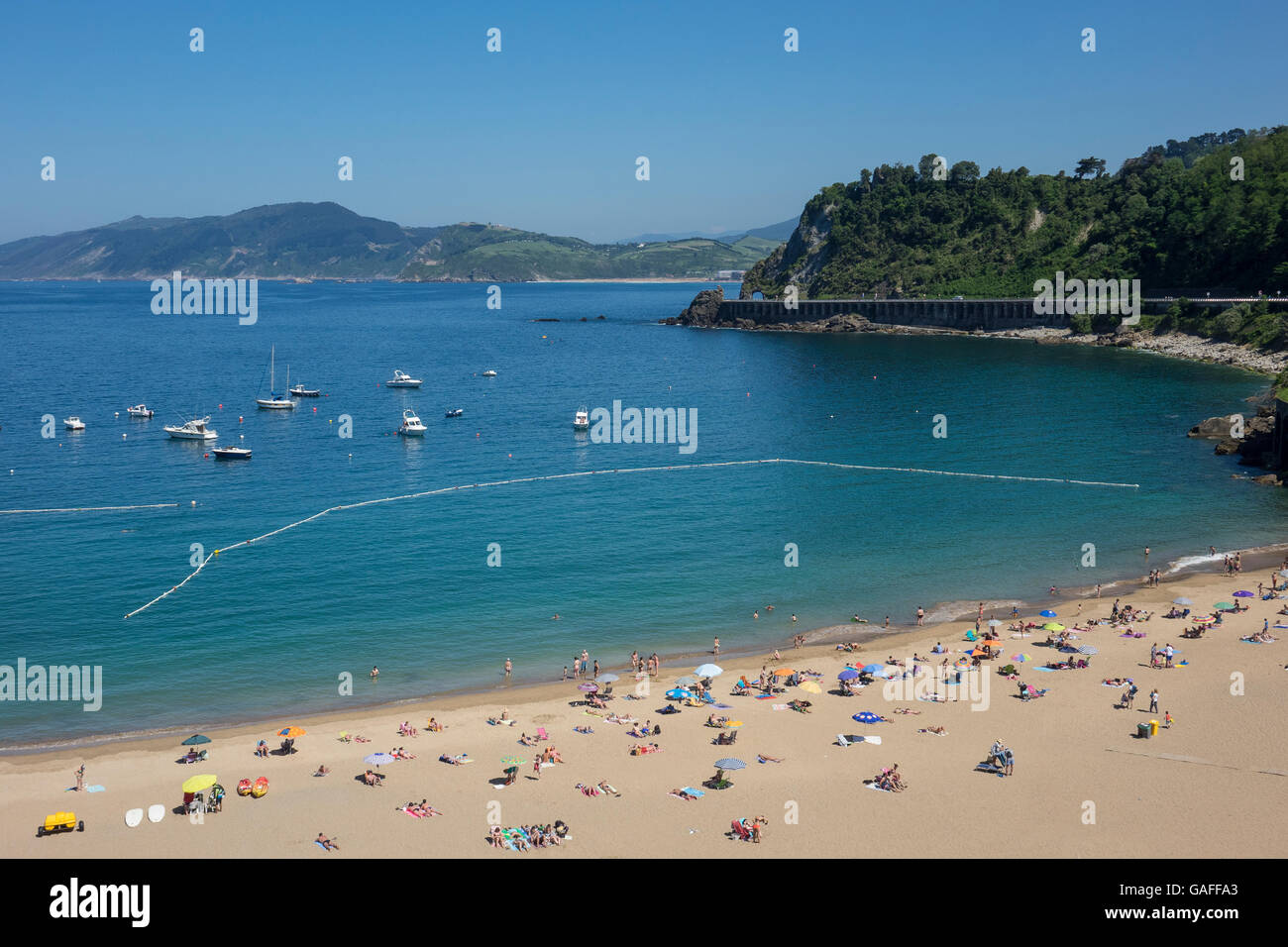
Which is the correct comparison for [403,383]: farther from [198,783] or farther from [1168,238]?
[1168,238]

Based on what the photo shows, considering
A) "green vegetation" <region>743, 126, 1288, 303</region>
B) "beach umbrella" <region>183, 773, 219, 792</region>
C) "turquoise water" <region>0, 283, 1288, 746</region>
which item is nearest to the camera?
"beach umbrella" <region>183, 773, 219, 792</region>

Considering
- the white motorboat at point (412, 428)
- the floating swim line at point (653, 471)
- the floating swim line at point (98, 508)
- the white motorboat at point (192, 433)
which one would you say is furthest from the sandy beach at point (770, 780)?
the white motorboat at point (192, 433)

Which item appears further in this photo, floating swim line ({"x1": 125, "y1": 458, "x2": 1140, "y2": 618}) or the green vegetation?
the green vegetation

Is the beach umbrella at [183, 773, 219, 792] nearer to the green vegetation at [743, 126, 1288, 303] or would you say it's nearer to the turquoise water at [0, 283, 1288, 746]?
the turquoise water at [0, 283, 1288, 746]

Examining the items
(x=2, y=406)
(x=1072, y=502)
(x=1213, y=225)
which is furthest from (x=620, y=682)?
(x=1213, y=225)

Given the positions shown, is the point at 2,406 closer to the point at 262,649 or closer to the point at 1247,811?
the point at 262,649

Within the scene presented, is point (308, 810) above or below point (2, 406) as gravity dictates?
below

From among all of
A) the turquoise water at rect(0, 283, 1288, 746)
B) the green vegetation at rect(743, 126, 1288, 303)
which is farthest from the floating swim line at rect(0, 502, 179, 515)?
the green vegetation at rect(743, 126, 1288, 303)
